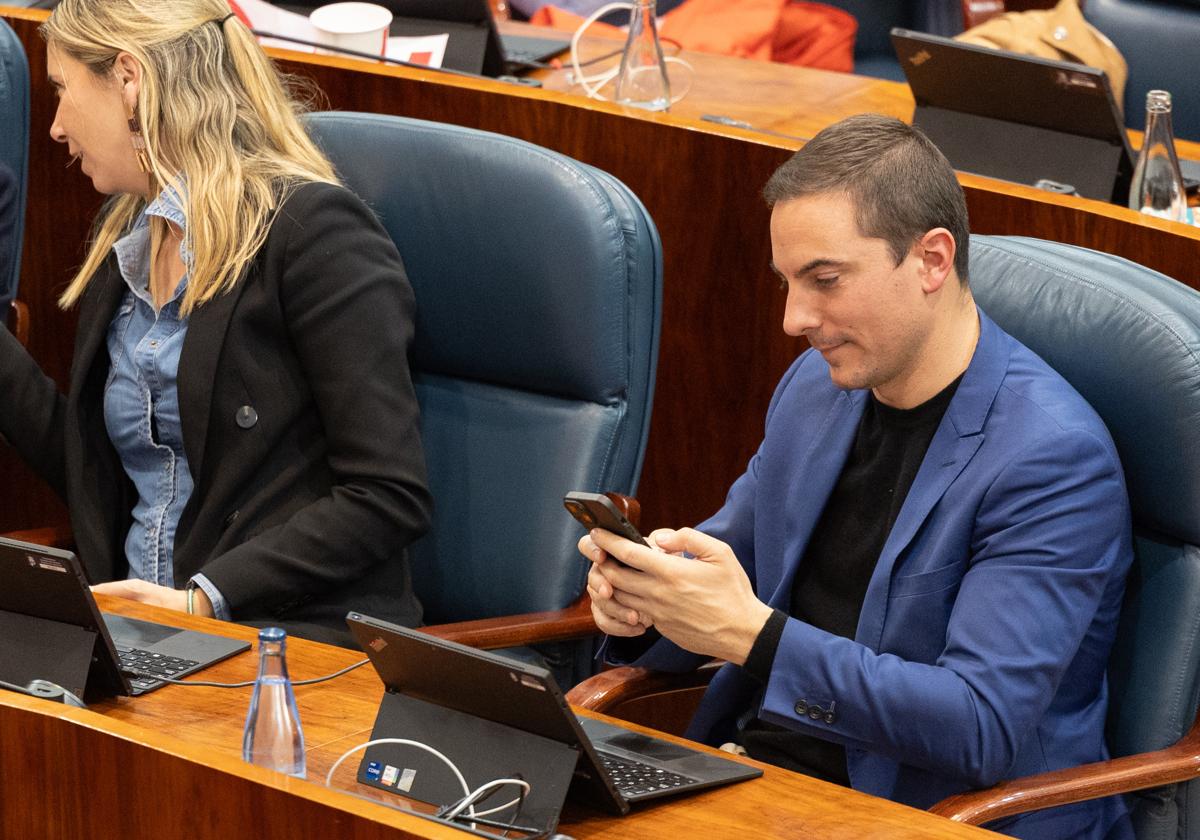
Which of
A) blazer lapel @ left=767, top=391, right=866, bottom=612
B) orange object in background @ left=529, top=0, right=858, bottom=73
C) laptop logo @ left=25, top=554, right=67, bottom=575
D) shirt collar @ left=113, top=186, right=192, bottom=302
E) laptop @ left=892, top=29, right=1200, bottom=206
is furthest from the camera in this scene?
orange object in background @ left=529, top=0, right=858, bottom=73

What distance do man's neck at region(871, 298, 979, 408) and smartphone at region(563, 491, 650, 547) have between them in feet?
1.09

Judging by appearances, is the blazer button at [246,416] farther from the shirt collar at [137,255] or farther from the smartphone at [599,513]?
the smartphone at [599,513]

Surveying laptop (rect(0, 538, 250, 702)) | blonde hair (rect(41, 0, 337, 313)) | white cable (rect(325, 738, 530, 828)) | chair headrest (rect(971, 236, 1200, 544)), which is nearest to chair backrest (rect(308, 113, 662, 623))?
blonde hair (rect(41, 0, 337, 313))

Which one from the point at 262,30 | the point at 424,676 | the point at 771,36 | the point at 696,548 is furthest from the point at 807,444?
the point at 771,36

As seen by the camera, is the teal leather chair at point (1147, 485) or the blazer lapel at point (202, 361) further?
the blazer lapel at point (202, 361)

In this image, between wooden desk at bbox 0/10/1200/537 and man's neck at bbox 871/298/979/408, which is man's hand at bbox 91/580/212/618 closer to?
wooden desk at bbox 0/10/1200/537

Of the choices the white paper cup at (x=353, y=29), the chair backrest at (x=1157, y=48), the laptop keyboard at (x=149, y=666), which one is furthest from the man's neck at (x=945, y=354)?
the chair backrest at (x=1157, y=48)

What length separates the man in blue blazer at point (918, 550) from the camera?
1.49m

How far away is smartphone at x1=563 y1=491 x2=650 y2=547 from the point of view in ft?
4.57

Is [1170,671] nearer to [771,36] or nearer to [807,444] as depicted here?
[807,444]

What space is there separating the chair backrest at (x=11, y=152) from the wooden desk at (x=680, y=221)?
0.61 ft

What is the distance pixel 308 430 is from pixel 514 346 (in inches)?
10.3

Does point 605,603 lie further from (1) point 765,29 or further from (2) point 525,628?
(1) point 765,29

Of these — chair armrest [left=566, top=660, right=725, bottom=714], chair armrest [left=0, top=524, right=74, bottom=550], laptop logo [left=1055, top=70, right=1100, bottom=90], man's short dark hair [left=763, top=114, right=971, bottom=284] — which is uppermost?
man's short dark hair [left=763, top=114, right=971, bottom=284]
